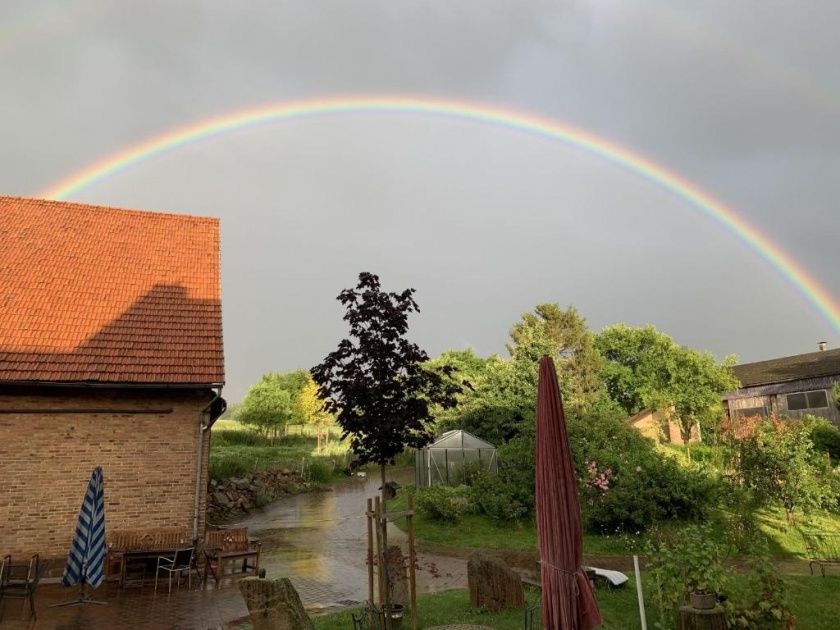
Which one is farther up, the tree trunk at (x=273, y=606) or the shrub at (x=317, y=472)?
the tree trunk at (x=273, y=606)

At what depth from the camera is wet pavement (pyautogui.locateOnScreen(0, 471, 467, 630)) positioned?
27.2 ft

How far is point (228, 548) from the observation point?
37.6ft

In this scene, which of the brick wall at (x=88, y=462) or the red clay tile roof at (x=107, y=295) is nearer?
the brick wall at (x=88, y=462)

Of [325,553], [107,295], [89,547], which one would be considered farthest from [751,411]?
[89,547]

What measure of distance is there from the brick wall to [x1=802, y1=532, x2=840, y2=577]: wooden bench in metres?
12.4

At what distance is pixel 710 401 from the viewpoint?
42281mm

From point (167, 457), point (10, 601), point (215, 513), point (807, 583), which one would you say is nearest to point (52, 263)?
point (167, 457)

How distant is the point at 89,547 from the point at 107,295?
7.04 meters

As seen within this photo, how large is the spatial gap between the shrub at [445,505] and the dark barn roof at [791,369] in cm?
3037

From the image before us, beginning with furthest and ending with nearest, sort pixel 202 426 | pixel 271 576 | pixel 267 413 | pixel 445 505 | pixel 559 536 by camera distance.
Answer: pixel 267 413 < pixel 445 505 < pixel 202 426 < pixel 271 576 < pixel 559 536

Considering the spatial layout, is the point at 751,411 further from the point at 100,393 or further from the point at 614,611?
the point at 100,393

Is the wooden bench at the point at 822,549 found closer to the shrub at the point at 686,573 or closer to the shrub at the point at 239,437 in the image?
the shrub at the point at 686,573

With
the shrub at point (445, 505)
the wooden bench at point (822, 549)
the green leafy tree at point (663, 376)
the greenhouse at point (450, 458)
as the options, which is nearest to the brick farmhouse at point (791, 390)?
the green leafy tree at point (663, 376)

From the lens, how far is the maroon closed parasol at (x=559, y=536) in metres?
4.37
